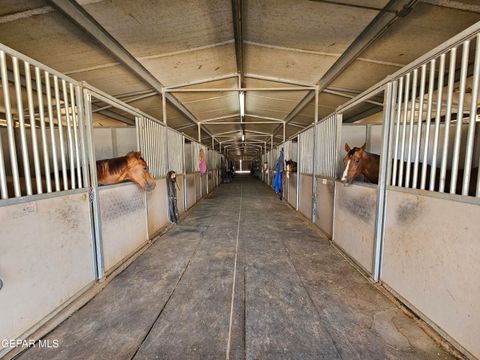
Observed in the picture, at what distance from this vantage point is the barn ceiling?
2139 mm

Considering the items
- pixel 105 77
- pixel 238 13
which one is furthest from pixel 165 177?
pixel 238 13

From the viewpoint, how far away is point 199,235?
3383 mm

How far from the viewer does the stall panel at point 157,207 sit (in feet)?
10.5

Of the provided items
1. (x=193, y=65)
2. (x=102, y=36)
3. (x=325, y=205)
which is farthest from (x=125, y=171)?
(x=325, y=205)

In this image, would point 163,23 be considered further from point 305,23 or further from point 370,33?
point 370,33

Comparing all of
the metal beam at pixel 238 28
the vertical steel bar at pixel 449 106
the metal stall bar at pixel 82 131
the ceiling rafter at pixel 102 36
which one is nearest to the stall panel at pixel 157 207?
the metal stall bar at pixel 82 131

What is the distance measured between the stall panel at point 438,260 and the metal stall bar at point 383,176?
0.09m

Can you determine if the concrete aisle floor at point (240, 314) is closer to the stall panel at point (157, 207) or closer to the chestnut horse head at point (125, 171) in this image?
the stall panel at point (157, 207)

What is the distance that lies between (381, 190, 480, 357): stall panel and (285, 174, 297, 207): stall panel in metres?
3.43

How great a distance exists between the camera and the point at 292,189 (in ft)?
18.3

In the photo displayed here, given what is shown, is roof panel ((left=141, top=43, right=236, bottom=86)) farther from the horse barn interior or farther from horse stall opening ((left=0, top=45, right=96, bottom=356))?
horse stall opening ((left=0, top=45, right=96, bottom=356))

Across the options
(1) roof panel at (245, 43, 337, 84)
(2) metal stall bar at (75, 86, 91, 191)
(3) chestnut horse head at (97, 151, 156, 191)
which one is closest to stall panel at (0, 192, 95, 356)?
(2) metal stall bar at (75, 86, 91, 191)

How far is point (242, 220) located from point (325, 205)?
1681 millimetres

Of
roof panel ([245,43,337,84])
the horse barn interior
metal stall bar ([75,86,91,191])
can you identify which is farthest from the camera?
roof panel ([245,43,337,84])
